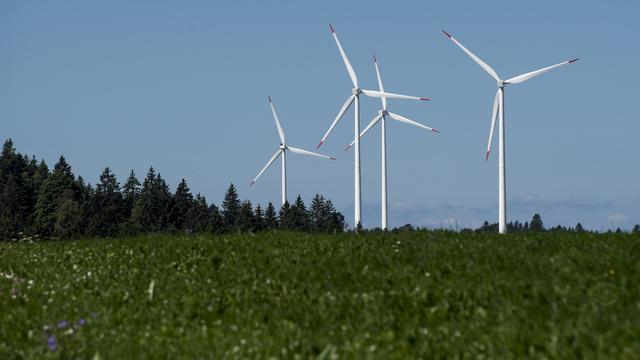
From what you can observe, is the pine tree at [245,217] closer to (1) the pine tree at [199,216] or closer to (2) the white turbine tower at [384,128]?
(1) the pine tree at [199,216]

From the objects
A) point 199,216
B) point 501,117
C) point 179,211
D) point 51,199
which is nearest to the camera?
point 501,117

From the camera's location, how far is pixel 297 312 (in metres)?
17.3

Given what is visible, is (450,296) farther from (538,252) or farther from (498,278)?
(538,252)

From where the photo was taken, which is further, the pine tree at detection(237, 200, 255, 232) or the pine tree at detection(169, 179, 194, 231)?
the pine tree at detection(169, 179, 194, 231)

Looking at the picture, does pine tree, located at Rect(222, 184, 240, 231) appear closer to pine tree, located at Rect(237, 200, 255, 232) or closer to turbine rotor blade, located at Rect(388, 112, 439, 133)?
pine tree, located at Rect(237, 200, 255, 232)

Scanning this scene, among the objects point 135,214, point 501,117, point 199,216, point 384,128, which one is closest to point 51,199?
point 135,214

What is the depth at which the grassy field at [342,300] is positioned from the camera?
571 inches

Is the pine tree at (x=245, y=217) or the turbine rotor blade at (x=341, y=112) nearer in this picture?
the turbine rotor blade at (x=341, y=112)

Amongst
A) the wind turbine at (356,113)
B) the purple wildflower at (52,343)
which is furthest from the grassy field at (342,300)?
the wind turbine at (356,113)

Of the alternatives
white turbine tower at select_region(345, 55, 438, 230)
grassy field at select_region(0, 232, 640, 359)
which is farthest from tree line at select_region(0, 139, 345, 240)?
grassy field at select_region(0, 232, 640, 359)

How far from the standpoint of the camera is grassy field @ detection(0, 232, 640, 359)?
14.5 metres

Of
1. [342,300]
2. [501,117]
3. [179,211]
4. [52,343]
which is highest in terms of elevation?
[179,211]

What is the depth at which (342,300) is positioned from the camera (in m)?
17.5

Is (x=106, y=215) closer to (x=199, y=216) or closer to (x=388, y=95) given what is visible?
(x=199, y=216)
